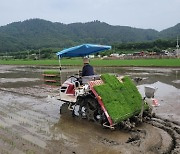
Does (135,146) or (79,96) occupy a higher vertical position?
(79,96)

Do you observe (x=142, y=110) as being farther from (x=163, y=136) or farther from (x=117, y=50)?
(x=117, y=50)

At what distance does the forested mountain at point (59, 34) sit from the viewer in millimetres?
139000

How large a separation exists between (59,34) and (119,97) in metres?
159

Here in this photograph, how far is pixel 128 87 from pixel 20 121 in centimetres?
368

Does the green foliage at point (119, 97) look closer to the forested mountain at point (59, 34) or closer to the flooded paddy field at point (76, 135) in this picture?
the flooded paddy field at point (76, 135)

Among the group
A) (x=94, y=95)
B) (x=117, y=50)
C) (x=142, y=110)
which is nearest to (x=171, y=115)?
(x=142, y=110)

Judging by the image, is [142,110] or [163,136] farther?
[142,110]

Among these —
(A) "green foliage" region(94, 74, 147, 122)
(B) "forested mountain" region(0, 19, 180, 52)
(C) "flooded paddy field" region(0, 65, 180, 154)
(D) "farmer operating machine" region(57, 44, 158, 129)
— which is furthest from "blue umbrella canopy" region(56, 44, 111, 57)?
(B) "forested mountain" region(0, 19, 180, 52)

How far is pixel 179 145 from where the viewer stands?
6.70 meters

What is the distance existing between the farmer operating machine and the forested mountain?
124m

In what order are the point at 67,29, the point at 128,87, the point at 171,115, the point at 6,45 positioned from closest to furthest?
1. the point at 128,87
2. the point at 171,115
3. the point at 6,45
4. the point at 67,29

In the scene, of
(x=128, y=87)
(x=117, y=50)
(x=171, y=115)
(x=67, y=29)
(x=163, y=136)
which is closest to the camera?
(x=163, y=136)

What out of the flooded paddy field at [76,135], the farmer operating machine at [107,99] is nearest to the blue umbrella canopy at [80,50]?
the farmer operating machine at [107,99]

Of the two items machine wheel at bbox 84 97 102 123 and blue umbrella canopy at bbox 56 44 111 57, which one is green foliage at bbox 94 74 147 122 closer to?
machine wheel at bbox 84 97 102 123
